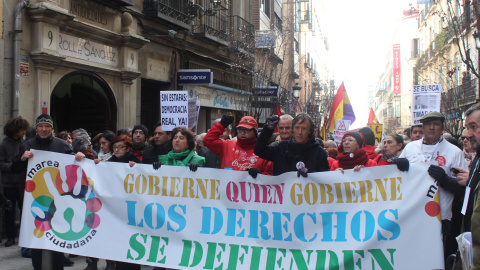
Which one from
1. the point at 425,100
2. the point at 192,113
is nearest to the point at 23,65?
the point at 192,113

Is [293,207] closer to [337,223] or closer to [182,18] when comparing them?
[337,223]

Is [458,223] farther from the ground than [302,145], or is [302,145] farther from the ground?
[302,145]

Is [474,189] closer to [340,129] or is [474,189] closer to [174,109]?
[174,109]

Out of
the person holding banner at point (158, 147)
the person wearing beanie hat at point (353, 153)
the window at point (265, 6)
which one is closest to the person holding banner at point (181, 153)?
the person holding banner at point (158, 147)

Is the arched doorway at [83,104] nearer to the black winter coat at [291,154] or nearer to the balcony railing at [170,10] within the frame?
the balcony railing at [170,10]

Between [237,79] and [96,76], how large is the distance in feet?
30.4

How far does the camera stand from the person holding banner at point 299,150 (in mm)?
4797

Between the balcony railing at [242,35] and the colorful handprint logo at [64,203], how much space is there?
15157 mm

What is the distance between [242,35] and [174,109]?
1424 cm

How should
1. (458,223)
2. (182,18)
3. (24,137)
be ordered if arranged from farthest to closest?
(182,18), (24,137), (458,223)

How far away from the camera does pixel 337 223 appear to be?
4.55 m

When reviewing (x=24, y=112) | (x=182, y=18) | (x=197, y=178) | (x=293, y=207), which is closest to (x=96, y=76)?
(x=24, y=112)

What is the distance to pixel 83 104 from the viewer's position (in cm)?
1238

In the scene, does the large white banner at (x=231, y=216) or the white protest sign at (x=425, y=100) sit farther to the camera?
the white protest sign at (x=425, y=100)
